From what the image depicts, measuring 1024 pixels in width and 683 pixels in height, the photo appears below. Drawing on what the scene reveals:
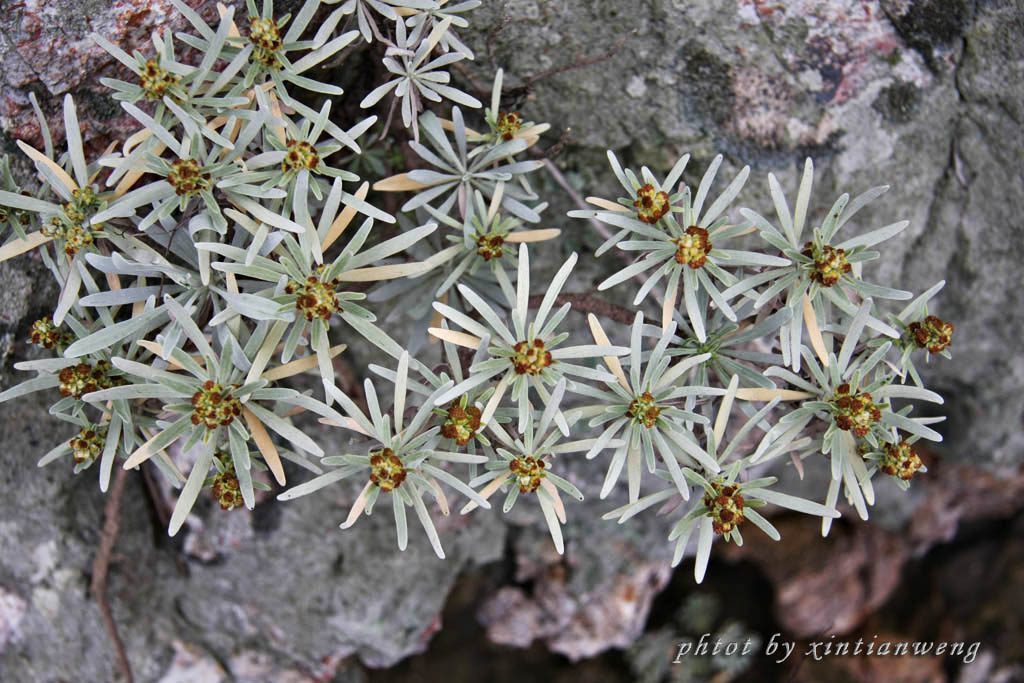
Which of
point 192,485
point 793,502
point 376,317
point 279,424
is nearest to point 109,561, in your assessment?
point 192,485

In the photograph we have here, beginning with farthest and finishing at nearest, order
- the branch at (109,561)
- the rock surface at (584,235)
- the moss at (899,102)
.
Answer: the branch at (109,561), the moss at (899,102), the rock surface at (584,235)

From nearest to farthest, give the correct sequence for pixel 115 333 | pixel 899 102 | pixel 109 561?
pixel 115 333 < pixel 899 102 < pixel 109 561

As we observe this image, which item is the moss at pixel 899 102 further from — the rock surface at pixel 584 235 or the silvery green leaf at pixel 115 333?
the silvery green leaf at pixel 115 333

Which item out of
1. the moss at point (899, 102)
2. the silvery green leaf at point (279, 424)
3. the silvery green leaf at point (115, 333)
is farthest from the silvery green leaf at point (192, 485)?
the moss at point (899, 102)

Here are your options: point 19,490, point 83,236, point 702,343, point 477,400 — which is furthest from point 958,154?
point 19,490

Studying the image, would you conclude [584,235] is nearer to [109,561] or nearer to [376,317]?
[376,317]

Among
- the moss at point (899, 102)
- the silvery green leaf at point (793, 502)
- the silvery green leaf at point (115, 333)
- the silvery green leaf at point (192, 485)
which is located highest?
the moss at point (899, 102)

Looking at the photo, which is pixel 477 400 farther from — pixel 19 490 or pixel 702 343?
pixel 19 490
